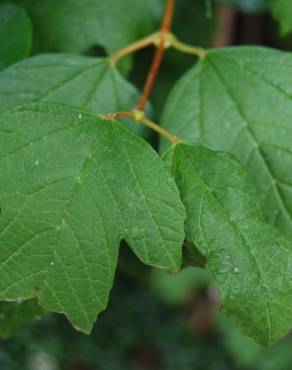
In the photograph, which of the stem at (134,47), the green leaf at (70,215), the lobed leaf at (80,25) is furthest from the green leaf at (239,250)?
the lobed leaf at (80,25)

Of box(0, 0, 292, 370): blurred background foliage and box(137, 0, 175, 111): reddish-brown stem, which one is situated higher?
box(137, 0, 175, 111): reddish-brown stem

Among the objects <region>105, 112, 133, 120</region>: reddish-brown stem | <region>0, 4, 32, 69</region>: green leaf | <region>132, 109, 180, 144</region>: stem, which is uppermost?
<region>0, 4, 32, 69</region>: green leaf

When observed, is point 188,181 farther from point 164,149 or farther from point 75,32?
point 75,32

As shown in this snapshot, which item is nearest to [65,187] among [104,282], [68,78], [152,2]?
[104,282]

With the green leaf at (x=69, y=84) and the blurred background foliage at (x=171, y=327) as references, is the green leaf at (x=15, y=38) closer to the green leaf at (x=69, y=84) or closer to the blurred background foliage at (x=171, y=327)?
the green leaf at (x=69, y=84)

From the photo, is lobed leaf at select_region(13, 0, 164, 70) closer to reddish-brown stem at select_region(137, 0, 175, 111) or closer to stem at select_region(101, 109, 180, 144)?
reddish-brown stem at select_region(137, 0, 175, 111)

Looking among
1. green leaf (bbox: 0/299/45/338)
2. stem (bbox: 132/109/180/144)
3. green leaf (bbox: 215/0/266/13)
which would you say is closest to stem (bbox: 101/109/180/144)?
stem (bbox: 132/109/180/144)
